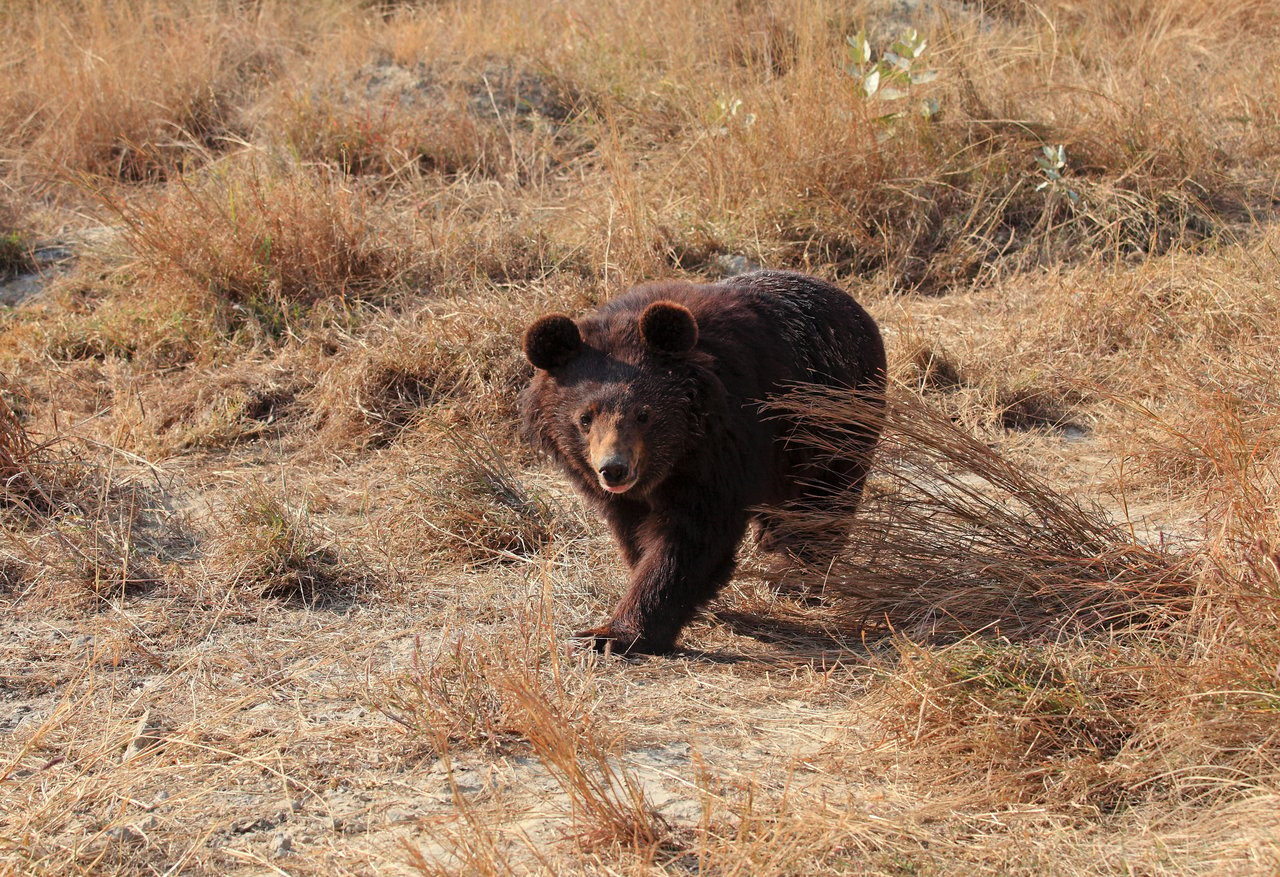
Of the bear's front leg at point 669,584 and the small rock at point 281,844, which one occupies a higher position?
the small rock at point 281,844

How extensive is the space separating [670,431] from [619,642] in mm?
769

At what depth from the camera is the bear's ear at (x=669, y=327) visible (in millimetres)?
4480

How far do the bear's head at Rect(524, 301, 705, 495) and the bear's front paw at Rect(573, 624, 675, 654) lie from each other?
50 cm

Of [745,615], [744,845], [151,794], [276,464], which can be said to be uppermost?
[744,845]

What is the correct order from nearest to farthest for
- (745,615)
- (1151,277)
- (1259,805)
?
(1259,805) → (745,615) → (1151,277)

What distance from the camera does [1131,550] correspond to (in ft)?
13.5

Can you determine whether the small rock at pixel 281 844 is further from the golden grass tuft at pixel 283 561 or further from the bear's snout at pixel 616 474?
the golden grass tuft at pixel 283 561

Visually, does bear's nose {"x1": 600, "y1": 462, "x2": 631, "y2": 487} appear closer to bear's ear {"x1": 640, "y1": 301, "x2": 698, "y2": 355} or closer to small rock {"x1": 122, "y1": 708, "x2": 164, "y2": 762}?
bear's ear {"x1": 640, "y1": 301, "x2": 698, "y2": 355}

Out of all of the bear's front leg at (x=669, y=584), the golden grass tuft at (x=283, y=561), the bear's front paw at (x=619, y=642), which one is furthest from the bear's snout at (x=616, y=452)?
the golden grass tuft at (x=283, y=561)

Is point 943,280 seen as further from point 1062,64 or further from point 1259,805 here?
point 1259,805

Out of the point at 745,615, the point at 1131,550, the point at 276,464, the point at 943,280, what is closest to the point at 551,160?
the point at 943,280

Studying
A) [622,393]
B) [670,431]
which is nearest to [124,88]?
[622,393]

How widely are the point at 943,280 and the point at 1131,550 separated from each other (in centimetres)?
425

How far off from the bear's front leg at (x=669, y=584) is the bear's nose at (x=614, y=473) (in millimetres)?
335
